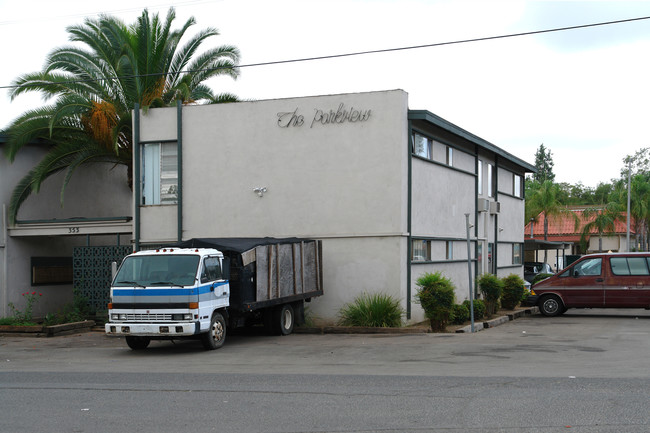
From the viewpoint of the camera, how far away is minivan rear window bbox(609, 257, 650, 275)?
2286cm

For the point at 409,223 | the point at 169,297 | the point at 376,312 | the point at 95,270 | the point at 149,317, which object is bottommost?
the point at 376,312

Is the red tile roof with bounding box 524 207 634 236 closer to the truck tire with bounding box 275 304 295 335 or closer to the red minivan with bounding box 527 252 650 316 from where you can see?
the red minivan with bounding box 527 252 650 316

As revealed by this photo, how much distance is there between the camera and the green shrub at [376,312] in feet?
63.8

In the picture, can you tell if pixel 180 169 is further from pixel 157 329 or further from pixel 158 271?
pixel 157 329

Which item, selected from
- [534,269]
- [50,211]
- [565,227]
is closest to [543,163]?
[565,227]

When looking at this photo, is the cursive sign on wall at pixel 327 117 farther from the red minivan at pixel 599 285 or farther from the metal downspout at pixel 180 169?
the red minivan at pixel 599 285

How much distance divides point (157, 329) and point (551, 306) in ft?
45.7

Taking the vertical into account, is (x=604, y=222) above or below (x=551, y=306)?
above

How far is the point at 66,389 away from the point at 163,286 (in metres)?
4.45

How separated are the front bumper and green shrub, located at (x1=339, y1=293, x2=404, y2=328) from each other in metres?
5.65

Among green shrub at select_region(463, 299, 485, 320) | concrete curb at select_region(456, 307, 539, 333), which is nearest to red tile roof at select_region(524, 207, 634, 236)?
concrete curb at select_region(456, 307, 539, 333)

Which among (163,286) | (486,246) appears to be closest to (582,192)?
(486,246)

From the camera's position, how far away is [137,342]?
16.5 m

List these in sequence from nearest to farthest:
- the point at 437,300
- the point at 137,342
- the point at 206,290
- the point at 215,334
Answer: the point at 206,290
the point at 215,334
the point at 137,342
the point at 437,300
